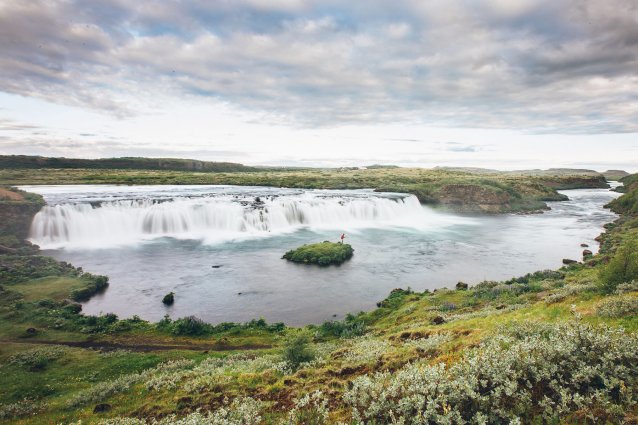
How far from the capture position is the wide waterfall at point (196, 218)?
161ft

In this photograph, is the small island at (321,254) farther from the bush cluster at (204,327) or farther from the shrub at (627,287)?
the shrub at (627,287)

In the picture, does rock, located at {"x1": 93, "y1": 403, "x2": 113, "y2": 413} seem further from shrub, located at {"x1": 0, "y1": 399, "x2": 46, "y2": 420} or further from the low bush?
the low bush

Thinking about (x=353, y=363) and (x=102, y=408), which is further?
(x=102, y=408)

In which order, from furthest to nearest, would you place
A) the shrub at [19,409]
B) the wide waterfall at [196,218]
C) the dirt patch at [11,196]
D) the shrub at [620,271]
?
1. the dirt patch at [11,196]
2. the wide waterfall at [196,218]
3. the shrub at [620,271]
4. the shrub at [19,409]

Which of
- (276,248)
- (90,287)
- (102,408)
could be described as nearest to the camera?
(102,408)

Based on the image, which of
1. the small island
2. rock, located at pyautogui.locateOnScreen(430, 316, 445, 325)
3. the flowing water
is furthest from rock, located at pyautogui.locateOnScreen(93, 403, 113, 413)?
the small island

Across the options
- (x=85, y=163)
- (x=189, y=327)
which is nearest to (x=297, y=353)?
(x=189, y=327)

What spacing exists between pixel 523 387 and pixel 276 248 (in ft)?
134

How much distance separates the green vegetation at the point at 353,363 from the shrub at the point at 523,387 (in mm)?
30

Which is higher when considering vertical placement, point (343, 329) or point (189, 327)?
point (343, 329)

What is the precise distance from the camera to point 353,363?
11359 mm

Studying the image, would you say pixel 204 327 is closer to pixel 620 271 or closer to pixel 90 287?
pixel 90 287

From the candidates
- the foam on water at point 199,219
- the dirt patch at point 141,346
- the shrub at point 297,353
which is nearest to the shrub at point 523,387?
the shrub at point 297,353

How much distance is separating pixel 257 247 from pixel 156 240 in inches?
602
